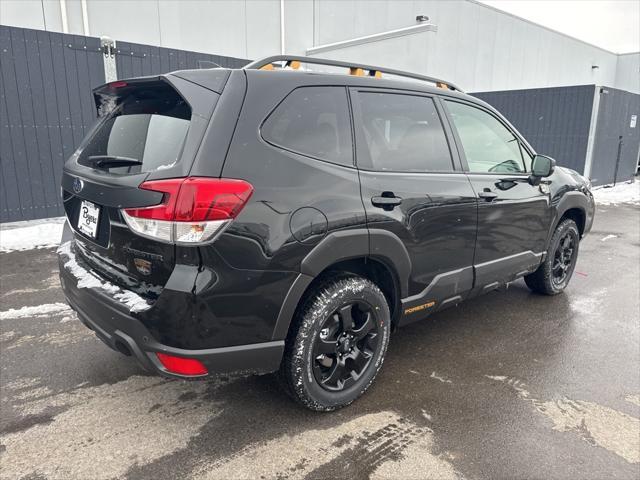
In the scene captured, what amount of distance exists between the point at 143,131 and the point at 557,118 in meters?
13.1

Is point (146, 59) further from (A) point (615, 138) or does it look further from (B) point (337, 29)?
(A) point (615, 138)

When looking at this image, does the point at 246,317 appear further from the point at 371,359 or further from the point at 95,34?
the point at 95,34

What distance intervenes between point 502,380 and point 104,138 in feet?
9.40

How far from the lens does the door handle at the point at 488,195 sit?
328 cm

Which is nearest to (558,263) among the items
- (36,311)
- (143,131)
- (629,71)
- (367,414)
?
(367,414)

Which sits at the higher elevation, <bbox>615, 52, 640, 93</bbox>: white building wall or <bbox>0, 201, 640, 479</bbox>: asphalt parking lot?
<bbox>615, 52, 640, 93</bbox>: white building wall

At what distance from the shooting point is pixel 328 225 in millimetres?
2328

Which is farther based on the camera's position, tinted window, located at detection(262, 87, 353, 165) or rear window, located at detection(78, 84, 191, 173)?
tinted window, located at detection(262, 87, 353, 165)

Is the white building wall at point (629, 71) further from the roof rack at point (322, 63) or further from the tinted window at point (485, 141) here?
the roof rack at point (322, 63)

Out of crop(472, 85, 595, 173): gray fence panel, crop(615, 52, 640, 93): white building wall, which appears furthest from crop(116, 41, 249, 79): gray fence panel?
crop(615, 52, 640, 93): white building wall

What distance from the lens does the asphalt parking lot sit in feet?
7.34

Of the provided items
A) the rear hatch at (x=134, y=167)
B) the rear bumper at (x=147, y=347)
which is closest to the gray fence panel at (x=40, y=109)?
the rear hatch at (x=134, y=167)

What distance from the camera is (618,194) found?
12547mm

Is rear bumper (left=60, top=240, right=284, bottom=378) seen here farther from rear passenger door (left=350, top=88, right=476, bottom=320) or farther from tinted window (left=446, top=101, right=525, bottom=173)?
tinted window (left=446, top=101, right=525, bottom=173)
